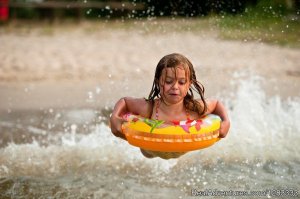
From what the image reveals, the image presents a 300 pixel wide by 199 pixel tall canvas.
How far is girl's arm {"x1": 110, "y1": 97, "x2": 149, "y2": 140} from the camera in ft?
13.4

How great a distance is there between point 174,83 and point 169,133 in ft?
1.11

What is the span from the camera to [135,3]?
52.8 feet

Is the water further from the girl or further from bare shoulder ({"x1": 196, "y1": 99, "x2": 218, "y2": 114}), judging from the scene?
bare shoulder ({"x1": 196, "y1": 99, "x2": 218, "y2": 114})

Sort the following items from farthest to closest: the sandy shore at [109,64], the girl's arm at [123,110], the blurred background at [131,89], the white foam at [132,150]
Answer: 1. the sandy shore at [109,64]
2. the white foam at [132,150]
3. the blurred background at [131,89]
4. the girl's arm at [123,110]

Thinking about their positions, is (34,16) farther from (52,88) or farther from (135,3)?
(52,88)

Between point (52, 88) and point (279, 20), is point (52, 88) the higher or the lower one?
the lower one

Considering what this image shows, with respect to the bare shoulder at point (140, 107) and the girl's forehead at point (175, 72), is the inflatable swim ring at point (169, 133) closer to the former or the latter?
the bare shoulder at point (140, 107)

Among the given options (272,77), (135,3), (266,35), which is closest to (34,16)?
(135,3)

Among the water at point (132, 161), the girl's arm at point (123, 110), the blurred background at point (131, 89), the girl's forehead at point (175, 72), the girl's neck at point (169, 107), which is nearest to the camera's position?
the girl's forehead at point (175, 72)

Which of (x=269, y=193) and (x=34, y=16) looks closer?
(x=269, y=193)

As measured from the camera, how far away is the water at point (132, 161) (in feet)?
15.0

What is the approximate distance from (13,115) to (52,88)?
1.61m

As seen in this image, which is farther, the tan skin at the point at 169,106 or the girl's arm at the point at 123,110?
the girl's arm at the point at 123,110

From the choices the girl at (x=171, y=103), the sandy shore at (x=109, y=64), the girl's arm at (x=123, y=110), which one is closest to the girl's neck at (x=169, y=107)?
the girl at (x=171, y=103)
